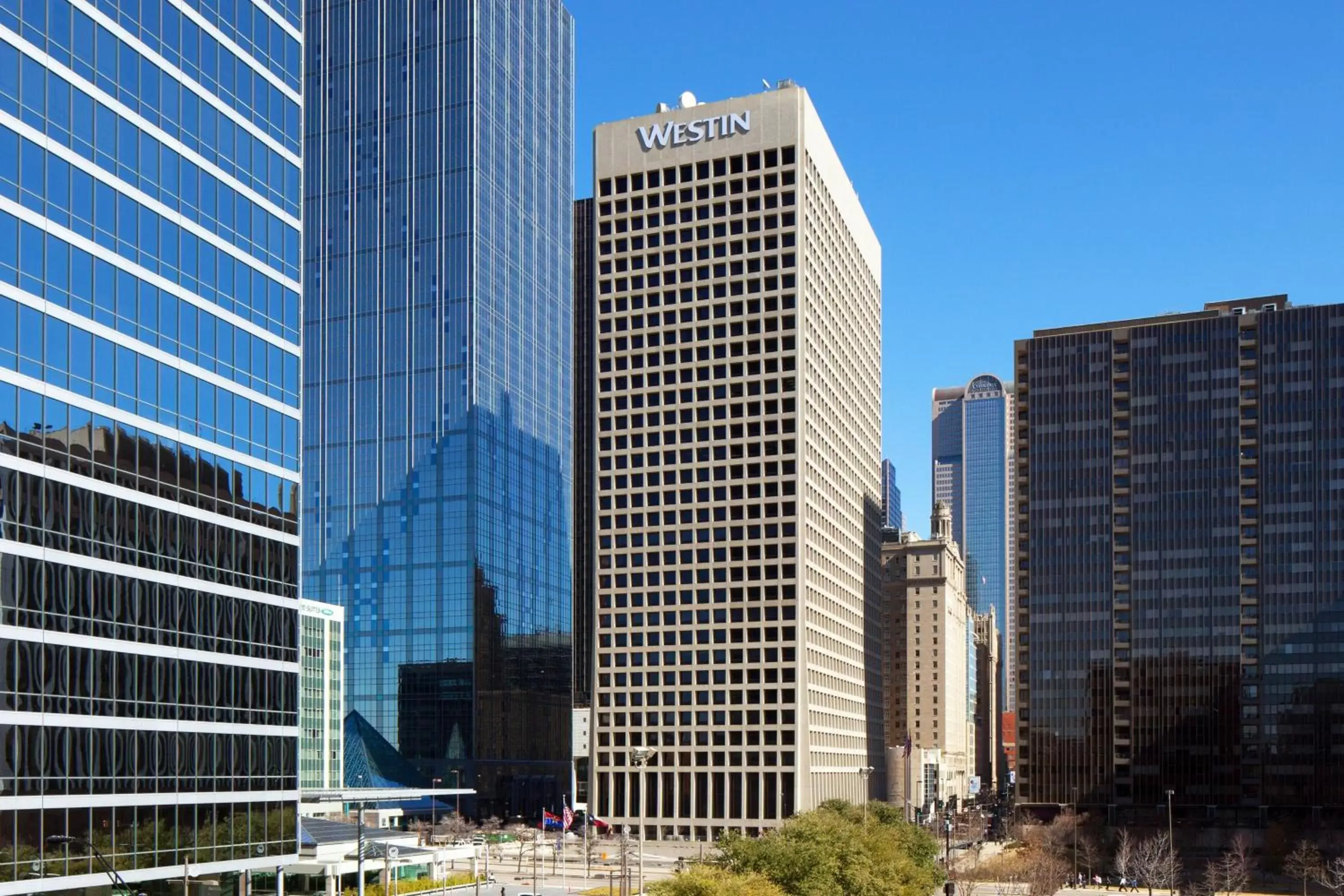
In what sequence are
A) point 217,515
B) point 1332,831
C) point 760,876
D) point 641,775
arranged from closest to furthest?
point 217,515 < point 760,876 < point 641,775 < point 1332,831

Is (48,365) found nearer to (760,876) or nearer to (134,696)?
(134,696)

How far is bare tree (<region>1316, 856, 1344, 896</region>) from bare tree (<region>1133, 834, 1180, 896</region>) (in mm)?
14546

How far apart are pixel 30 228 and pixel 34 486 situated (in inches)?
461

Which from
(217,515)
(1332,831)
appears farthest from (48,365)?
(1332,831)

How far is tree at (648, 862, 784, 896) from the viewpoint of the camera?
7838 centimetres

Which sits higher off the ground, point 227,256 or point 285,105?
point 285,105

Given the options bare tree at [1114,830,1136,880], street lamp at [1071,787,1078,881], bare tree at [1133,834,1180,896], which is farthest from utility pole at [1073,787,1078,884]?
bare tree at [1133,834,1180,896]

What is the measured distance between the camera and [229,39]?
8656cm

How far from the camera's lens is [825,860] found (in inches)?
3814

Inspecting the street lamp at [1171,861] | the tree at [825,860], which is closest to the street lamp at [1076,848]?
the street lamp at [1171,861]

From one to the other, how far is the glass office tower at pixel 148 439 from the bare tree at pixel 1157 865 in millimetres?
92162

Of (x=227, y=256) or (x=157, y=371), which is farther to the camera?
(x=227, y=256)

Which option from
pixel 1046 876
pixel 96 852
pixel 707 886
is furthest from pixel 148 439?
pixel 1046 876

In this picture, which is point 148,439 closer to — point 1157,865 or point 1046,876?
point 1046,876
